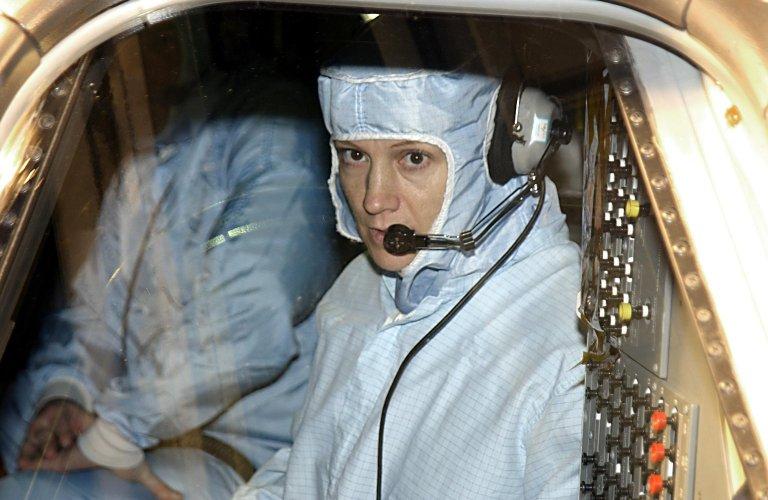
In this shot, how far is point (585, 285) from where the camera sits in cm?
145

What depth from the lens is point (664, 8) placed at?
3.01 ft

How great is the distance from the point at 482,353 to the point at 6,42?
3.72 ft

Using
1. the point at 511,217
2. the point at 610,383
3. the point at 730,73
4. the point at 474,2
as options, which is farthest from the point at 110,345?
the point at 730,73

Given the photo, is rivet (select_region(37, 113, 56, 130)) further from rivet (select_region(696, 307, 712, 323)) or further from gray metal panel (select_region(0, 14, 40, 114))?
rivet (select_region(696, 307, 712, 323))

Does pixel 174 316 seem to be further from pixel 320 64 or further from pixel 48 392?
pixel 320 64

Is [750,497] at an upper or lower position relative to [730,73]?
lower

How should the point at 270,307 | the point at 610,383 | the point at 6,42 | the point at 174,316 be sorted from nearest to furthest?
1. the point at 6,42
2. the point at 610,383
3. the point at 174,316
4. the point at 270,307

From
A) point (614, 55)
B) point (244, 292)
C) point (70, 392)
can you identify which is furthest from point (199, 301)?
point (614, 55)

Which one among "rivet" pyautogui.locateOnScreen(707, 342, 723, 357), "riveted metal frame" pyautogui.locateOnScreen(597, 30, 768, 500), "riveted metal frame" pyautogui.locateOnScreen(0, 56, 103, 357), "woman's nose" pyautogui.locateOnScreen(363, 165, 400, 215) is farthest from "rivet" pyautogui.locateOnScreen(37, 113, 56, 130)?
"woman's nose" pyautogui.locateOnScreen(363, 165, 400, 215)

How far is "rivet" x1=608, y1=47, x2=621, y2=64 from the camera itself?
3.30ft

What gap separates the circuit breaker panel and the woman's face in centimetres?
40

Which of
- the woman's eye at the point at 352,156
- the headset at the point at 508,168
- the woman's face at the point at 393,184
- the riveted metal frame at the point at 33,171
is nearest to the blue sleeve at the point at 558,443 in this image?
the headset at the point at 508,168

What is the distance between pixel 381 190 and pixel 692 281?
978mm

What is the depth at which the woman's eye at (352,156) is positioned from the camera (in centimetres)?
187
